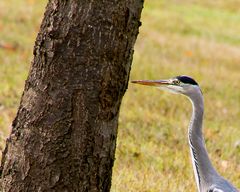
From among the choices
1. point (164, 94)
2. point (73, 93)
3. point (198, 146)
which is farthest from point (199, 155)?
point (164, 94)

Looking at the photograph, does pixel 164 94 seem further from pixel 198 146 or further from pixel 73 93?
pixel 73 93

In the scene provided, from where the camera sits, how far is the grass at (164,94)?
303 inches

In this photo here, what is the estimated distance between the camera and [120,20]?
4.89 meters

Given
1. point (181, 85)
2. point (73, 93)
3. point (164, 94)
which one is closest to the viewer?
point (73, 93)

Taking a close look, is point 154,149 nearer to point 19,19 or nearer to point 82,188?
point 82,188

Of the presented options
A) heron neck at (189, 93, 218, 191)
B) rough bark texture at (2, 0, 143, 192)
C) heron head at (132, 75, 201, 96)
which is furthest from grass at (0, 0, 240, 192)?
rough bark texture at (2, 0, 143, 192)

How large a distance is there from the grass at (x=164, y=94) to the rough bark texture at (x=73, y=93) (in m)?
1.72

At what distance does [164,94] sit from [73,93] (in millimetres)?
6805

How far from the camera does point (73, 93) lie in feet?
16.0

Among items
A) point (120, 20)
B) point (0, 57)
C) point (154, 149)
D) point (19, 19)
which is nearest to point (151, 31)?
point (19, 19)

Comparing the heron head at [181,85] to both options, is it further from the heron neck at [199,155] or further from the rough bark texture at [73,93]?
the rough bark texture at [73,93]

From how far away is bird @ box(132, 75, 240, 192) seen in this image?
5.93 meters

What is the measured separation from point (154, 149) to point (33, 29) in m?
8.18

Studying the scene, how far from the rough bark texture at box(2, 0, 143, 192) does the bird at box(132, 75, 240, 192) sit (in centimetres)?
101
